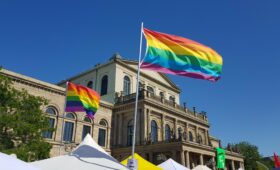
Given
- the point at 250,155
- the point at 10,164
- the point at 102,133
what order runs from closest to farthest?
1. the point at 10,164
2. the point at 102,133
3. the point at 250,155

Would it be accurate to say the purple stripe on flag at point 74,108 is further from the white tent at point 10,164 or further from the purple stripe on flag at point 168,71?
the white tent at point 10,164

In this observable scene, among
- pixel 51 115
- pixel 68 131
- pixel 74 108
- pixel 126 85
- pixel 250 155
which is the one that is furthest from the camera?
pixel 250 155

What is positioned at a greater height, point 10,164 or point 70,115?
point 70,115

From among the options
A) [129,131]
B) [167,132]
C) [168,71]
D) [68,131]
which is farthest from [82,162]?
[167,132]

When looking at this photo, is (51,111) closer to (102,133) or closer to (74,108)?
(102,133)

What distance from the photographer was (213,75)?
10.1 meters

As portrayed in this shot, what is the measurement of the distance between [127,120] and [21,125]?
63.5ft

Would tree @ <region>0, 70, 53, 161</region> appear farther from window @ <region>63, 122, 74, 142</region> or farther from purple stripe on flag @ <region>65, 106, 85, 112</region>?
window @ <region>63, 122, 74, 142</region>

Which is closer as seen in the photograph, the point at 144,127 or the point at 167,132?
the point at 144,127

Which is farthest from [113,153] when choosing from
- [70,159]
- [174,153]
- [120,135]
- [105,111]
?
[70,159]

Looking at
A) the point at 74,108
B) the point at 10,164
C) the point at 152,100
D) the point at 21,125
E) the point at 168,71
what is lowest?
the point at 10,164

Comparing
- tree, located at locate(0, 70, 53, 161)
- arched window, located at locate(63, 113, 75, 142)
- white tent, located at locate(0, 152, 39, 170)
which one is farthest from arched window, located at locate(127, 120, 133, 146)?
white tent, located at locate(0, 152, 39, 170)

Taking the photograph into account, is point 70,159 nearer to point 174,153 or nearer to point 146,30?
point 146,30

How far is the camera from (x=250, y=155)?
56.6 metres
